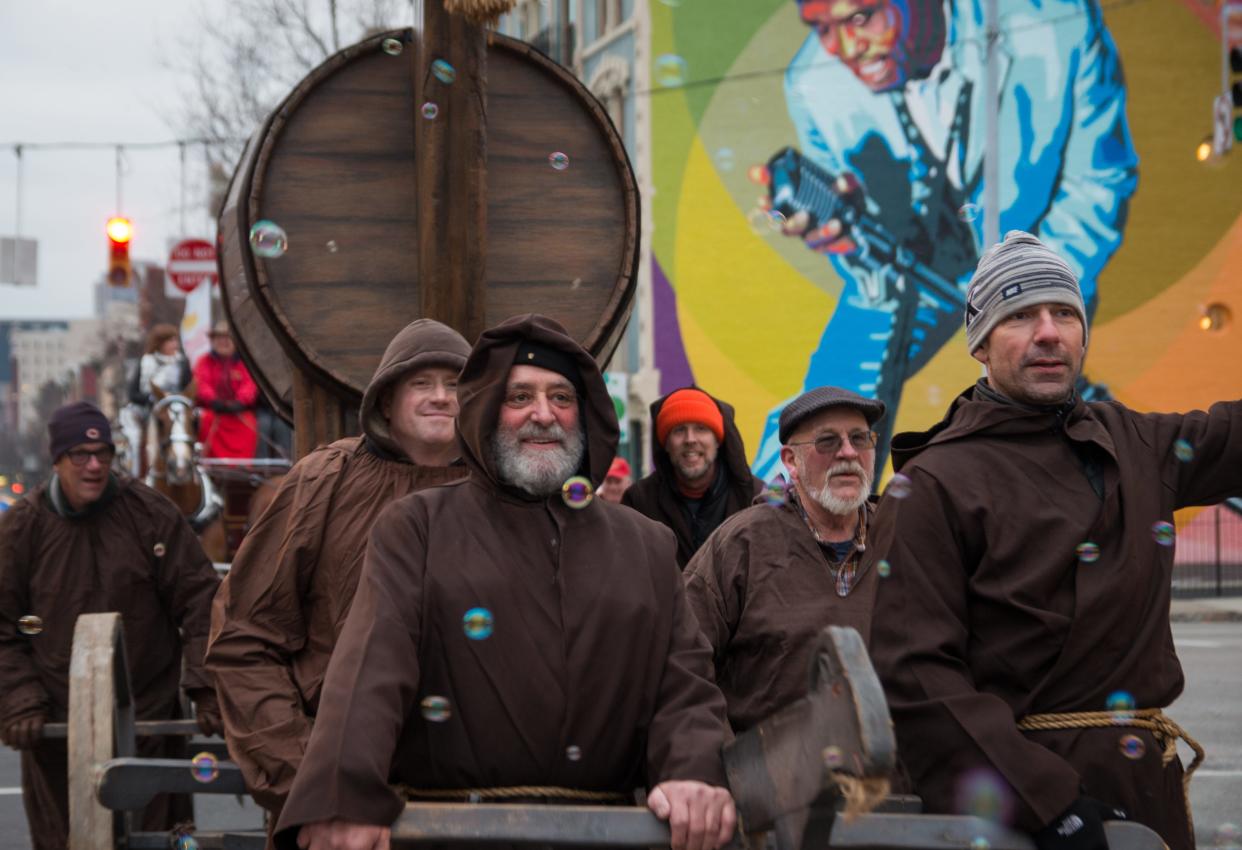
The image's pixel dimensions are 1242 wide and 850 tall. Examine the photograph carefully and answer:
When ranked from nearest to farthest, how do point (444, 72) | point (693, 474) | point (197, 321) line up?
point (444, 72), point (693, 474), point (197, 321)

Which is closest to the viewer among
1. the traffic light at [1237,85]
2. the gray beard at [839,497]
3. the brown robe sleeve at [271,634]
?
the brown robe sleeve at [271,634]

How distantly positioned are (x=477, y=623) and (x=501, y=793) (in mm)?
334

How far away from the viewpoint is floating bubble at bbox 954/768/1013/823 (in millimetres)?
2771

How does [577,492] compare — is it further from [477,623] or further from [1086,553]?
[1086,553]

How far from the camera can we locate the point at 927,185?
22.8m

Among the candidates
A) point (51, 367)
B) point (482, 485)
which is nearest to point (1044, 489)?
point (482, 485)

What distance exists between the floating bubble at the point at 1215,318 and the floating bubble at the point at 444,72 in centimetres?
2050

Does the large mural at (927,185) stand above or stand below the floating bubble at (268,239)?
above

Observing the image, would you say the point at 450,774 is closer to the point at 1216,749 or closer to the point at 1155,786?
the point at 1155,786

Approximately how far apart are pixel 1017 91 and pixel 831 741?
2215 cm

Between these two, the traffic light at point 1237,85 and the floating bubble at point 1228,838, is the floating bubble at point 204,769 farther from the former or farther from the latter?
the traffic light at point 1237,85

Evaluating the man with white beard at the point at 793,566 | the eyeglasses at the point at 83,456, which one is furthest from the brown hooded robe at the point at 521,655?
the eyeglasses at the point at 83,456

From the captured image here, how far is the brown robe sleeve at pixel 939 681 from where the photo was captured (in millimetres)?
2773

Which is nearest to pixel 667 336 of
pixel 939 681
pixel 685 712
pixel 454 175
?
pixel 454 175
